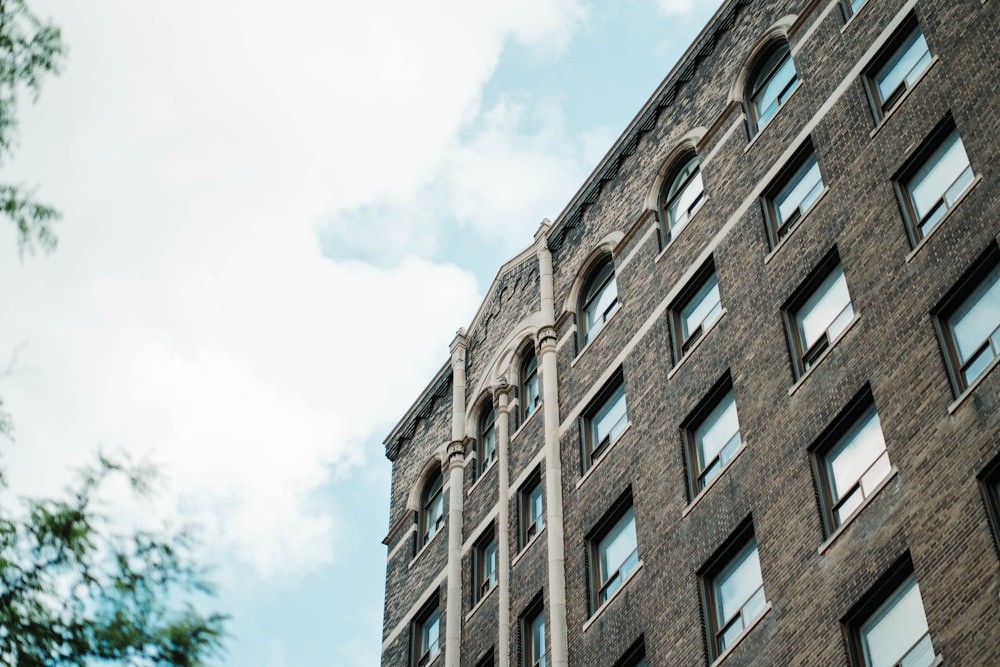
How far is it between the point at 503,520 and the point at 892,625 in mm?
13324

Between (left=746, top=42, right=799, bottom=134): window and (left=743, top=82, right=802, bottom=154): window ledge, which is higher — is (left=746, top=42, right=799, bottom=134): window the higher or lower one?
the higher one

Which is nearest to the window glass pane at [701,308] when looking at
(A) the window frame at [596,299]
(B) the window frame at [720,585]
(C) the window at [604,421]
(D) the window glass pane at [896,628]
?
(C) the window at [604,421]

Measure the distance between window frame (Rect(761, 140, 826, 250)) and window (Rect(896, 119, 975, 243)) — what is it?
2.67m

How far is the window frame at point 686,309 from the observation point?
2948 cm

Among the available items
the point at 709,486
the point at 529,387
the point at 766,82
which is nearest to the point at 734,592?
the point at 709,486

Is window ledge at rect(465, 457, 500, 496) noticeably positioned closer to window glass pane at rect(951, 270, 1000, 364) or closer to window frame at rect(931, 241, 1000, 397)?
window frame at rect(931, 241, 1000, 397)

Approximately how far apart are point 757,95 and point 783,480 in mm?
10600

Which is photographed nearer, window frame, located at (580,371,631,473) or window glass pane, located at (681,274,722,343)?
window glass pane, located at (681,274,722,343)

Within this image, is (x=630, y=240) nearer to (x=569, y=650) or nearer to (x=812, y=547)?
(x=569, y=650)

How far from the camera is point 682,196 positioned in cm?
3334

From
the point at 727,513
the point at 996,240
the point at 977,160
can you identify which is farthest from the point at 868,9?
the point at 727,513

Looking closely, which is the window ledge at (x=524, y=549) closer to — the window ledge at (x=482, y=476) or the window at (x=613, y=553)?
the window at (x=613, y=553)

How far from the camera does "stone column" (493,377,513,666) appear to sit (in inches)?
1216

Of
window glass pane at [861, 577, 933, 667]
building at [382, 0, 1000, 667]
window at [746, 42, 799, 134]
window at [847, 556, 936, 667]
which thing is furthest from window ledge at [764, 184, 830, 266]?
window glass pane at [861, 577, 933, 667]
